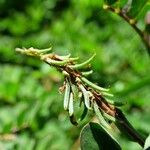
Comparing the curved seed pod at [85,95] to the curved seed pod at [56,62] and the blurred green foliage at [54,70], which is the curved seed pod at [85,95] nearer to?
the curved seed pod at [56,62]

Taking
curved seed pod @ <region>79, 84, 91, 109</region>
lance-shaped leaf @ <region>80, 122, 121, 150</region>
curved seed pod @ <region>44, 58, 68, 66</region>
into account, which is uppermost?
curved seed pod @ <region>44, 58, 68, 66</region>

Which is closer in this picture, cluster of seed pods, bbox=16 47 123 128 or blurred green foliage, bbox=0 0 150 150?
cluster of seed pods, bbox=16 47 123 128

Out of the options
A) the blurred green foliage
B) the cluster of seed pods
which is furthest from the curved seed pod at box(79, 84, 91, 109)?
the blurred green foliage

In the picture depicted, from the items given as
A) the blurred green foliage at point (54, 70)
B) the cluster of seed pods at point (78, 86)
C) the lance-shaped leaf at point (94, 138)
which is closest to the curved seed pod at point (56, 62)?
the cluster of seed pods at point (78, 86)

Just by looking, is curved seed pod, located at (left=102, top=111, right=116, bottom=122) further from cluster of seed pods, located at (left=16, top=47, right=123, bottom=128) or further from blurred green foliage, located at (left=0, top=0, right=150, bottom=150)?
blurred green foliage, located at (left=0, top=0, right=150, bottom=150)

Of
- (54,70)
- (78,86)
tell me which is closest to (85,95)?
(78,86)

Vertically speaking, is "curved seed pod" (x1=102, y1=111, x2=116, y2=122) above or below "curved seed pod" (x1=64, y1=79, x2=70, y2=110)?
below

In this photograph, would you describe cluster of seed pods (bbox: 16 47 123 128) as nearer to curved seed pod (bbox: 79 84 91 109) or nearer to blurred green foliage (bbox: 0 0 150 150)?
curved seed pod (bbox: 79 84 91 109)

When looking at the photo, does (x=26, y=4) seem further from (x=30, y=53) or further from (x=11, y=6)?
(x=30, y=53)
